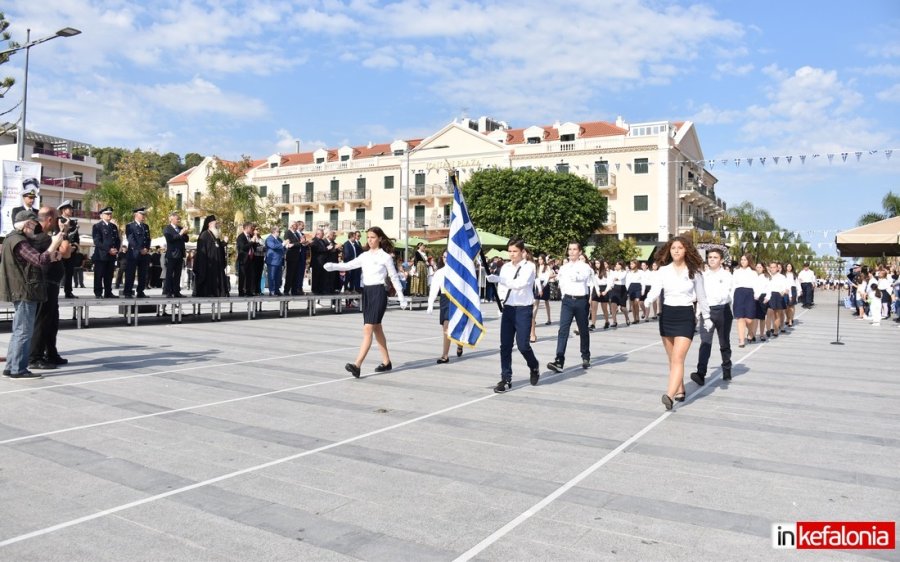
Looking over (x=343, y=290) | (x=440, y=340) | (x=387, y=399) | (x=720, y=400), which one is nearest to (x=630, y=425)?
(x=720, y=400)

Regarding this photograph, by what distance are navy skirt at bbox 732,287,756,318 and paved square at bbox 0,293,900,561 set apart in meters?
4.25

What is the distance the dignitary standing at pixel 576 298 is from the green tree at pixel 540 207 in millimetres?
40943

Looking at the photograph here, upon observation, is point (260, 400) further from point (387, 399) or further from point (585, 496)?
point (585, 496)

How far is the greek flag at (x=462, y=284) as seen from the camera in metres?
10.2

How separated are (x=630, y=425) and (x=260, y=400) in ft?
13.5

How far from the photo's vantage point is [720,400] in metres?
8.51

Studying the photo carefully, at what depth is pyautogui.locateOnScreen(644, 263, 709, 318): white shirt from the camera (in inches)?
316

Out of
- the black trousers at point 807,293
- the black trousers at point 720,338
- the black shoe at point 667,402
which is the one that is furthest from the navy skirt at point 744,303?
the black trousers at point 807,293

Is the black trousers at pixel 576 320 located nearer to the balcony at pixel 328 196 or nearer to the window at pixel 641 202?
the window at pixel 641 202

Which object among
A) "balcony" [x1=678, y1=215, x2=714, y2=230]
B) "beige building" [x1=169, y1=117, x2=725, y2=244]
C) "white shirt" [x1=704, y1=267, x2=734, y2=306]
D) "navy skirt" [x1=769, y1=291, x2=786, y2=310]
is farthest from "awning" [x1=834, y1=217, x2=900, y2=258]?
"balcony" [x1=678, y1=215, x2=714, y2=230]

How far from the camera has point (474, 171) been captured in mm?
58250

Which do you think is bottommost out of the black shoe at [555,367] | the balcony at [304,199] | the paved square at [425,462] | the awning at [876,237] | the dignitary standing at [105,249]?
the paved square at [425,462]

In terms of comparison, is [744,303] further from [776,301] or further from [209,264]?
[209,264]

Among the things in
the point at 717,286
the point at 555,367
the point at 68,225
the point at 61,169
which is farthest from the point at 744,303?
the point at 61,169
